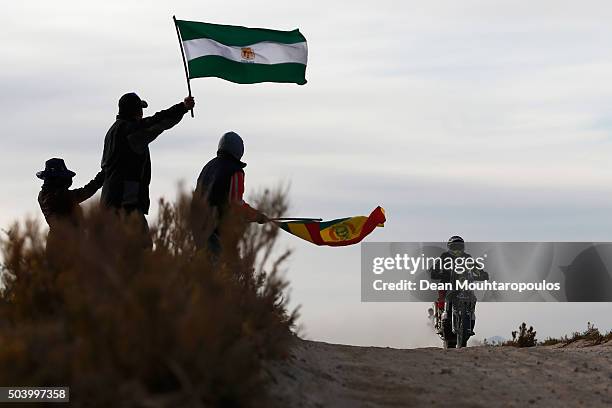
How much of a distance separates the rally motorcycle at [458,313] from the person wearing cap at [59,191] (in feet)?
21.1

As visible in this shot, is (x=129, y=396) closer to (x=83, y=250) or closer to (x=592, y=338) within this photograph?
(x=83, y=250)

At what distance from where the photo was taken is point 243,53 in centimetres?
1416

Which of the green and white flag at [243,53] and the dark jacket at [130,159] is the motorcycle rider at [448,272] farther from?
the dark jacket at [130,159]

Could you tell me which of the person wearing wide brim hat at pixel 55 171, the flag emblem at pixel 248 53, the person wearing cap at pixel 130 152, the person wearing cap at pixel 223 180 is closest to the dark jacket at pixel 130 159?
the person wearing cap at pixel 130 152

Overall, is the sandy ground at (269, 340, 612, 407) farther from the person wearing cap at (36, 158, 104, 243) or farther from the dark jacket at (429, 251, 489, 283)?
the dark jacket at (429, 251, 489, 283)

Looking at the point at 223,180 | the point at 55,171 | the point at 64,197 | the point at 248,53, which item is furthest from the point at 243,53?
the point at 64,197

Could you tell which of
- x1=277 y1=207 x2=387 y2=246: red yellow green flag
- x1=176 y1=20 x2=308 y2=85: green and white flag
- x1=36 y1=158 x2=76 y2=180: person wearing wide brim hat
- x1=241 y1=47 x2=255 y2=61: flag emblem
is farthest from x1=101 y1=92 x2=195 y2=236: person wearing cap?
x1=241 y1=47 x2=255 y2=61: flag emblem

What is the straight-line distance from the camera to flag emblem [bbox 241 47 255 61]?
46.5 ft

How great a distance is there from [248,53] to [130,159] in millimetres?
3147

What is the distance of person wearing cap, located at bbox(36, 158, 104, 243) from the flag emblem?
280cm

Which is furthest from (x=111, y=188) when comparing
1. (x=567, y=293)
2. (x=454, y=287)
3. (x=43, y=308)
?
(x=567, y=293)

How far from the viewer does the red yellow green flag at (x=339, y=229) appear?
13.8 m

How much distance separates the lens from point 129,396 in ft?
21.2

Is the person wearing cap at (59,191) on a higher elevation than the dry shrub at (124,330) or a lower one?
higher
